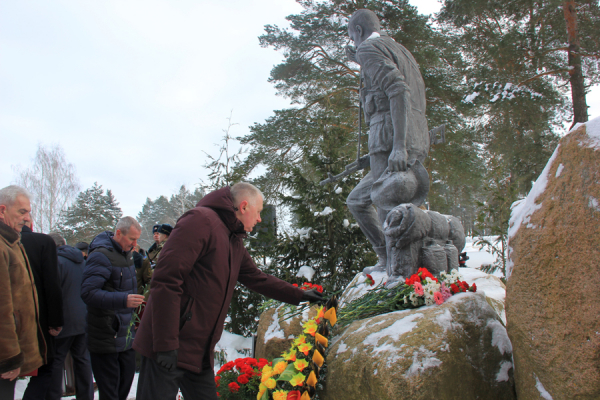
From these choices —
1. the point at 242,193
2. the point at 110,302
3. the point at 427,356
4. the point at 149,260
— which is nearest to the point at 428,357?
the point at 427,356

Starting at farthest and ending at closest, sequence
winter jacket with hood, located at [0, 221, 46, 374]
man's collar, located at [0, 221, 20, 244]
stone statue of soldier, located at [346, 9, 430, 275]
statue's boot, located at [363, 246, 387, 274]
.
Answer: statue's boot, located at [363, 246, 387, 274] < stone statue of soldier, located at [346, 9, 430, 275] < man's collar, located at [0, 221, 20, 244] < winter jacket with hood, located at [0, 221, 46, 374]

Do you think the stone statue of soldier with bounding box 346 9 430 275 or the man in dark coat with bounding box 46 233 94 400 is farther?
the stone statue of soldier with bounding box 346 9 430 275

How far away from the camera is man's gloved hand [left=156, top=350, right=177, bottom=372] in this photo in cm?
181

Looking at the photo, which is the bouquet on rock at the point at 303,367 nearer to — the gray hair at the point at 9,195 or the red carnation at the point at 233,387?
the red carnation at the point at 233,387

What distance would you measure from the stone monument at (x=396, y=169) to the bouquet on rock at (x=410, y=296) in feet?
1.93

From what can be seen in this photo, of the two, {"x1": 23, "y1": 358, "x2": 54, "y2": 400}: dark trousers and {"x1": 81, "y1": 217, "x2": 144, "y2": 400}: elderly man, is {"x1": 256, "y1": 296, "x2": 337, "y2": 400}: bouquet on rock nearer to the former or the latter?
{"x1": 81, "y1": 217, "x2": 144, "y2": 400}: elderly man

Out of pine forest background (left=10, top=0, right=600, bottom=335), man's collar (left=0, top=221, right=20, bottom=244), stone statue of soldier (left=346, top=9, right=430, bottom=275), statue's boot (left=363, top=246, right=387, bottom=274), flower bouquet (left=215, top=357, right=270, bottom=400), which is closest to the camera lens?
man's collar (left=0, top=221, right=20, bottom=244)

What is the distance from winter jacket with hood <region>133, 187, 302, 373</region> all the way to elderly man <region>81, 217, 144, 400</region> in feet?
4.07

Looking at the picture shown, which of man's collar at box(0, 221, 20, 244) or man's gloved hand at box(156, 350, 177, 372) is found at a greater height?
man's collar at box(0, 221, 20, 244)

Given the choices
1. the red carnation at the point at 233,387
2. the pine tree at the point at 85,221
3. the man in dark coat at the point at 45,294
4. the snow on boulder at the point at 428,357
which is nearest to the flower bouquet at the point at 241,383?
the red carnation at the point at 233,387

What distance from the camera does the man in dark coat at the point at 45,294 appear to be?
9.77 ft

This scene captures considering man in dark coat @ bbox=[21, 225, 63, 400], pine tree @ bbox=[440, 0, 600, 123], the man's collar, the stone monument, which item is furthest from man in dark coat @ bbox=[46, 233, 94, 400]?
pine tree @ bbox=[440, 0, 600, 123]

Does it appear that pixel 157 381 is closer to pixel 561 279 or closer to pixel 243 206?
pixel 243 206

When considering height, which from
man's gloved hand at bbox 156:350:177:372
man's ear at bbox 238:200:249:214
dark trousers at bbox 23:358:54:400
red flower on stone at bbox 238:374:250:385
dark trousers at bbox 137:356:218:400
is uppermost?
man's ear at bbox 238:200:249:214
